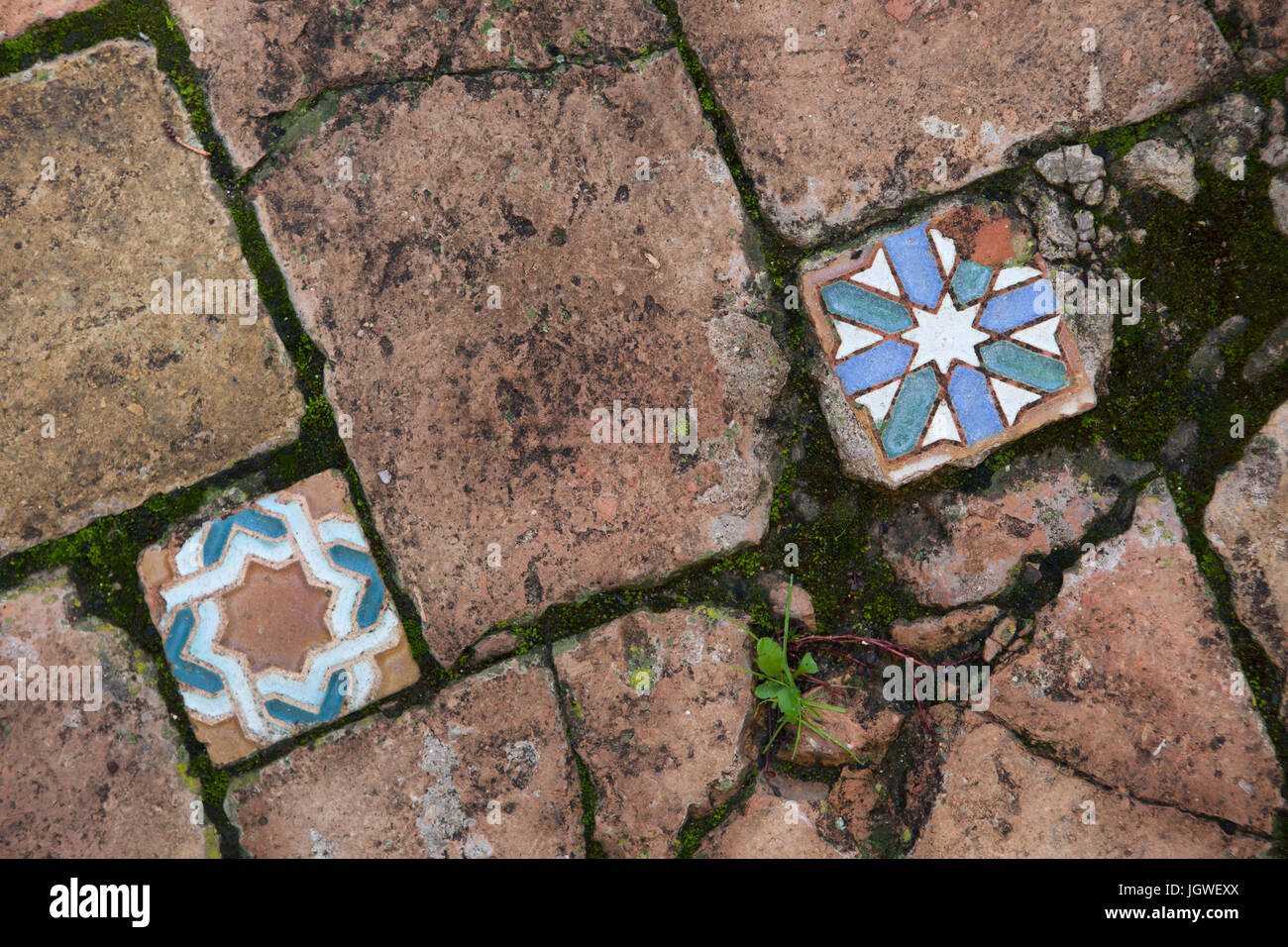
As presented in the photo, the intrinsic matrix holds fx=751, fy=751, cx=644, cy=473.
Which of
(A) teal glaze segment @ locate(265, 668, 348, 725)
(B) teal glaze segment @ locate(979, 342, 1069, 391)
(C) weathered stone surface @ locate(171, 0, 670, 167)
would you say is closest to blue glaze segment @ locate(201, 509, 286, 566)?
(A) teal glaze segment @ locate(265, 668, 348, 725)

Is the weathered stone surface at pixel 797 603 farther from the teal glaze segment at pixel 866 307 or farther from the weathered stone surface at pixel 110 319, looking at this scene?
the weathered stone surface at pixel 110 319

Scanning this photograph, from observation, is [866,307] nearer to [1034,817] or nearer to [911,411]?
[911,411]

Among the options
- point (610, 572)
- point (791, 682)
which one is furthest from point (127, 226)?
point (791, 682)

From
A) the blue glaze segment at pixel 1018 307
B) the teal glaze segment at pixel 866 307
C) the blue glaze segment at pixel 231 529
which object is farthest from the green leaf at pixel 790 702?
the blue glaze segment at pixel 231 529

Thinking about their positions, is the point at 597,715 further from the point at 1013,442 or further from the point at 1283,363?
the point at 1283,363

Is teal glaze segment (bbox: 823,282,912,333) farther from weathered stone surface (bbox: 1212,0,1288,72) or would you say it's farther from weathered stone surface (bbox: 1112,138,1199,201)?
weathered stone surface (bbox: 1212,0,1288,72)
